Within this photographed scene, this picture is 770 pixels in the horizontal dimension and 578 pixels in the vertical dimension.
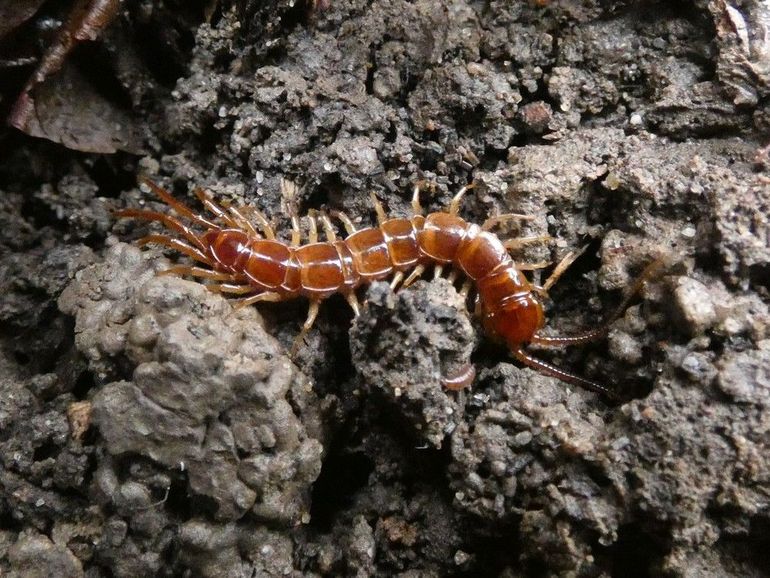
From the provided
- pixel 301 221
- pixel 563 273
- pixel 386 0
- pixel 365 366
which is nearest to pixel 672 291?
pixel 563 273

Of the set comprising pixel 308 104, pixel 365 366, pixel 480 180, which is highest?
pixel 308 104

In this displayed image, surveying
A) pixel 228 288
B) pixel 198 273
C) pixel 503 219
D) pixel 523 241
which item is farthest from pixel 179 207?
pixel 523 241

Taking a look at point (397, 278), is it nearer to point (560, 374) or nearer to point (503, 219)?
point (503, 219)

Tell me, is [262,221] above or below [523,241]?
above

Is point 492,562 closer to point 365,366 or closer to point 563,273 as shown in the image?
point 365,366

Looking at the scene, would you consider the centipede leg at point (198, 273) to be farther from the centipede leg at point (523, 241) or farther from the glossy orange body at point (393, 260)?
the centipede leg at point (523, 241)

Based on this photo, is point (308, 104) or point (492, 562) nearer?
point (492, 562)

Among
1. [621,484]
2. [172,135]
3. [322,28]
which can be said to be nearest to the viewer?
[621,484]
